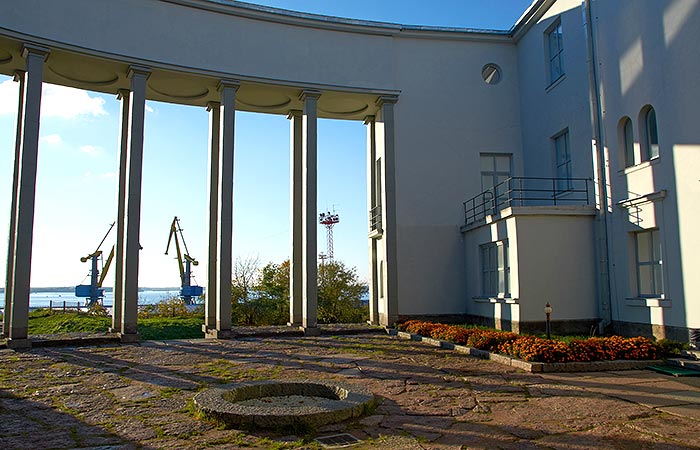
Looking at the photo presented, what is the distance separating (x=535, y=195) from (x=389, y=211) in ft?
15.1

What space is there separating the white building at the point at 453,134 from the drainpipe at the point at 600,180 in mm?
51

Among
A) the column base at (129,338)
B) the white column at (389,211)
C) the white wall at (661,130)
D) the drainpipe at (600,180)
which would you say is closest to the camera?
the white wall at (661,130)

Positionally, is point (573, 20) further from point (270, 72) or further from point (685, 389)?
point (685, 389)

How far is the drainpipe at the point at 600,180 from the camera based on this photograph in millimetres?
14578

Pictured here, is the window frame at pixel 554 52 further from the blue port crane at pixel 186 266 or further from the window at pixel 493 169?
the blue port crane at pixel 186 266

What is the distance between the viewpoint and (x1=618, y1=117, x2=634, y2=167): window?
46.2ft

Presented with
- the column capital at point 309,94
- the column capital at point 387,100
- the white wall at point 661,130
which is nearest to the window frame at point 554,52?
the white wall at point 661,130

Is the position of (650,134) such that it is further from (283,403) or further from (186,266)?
(186,266)

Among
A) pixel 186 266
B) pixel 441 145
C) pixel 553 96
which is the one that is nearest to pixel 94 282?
pixel 186 266

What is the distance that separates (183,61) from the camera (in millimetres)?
16781

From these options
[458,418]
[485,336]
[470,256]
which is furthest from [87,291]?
[458,418]

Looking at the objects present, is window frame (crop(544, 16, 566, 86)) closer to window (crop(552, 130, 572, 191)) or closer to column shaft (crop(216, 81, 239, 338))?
window (crop(552, 130, 572, 191))

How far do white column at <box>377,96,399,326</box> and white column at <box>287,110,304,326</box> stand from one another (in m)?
2.71

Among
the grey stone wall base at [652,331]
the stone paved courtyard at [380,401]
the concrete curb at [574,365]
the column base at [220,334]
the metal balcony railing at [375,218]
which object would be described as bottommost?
the stone paved courtyard at [380,401]
